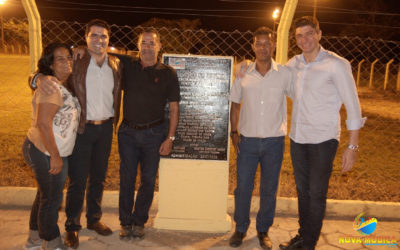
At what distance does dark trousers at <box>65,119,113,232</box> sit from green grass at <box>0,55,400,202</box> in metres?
1.27

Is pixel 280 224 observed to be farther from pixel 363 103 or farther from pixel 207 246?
pixel 363 103

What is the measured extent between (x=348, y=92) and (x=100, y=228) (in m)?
2.79

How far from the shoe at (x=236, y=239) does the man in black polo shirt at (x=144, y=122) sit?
928 mm

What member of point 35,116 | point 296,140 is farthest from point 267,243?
point 35,116

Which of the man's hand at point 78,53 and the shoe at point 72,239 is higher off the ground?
the man's hand at point 78,53

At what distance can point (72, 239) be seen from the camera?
11.8ft

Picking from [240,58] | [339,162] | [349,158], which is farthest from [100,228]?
[240,58]

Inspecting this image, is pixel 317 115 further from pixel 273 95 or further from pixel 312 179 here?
pixel 312 179

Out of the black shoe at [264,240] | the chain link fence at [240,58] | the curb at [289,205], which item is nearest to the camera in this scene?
the black shoe at [264,240]

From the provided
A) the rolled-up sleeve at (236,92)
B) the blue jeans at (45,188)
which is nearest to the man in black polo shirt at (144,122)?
the rolled-up sleeve at (236,92)

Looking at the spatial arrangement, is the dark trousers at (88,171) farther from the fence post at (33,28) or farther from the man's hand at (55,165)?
the fence post at (33,28)

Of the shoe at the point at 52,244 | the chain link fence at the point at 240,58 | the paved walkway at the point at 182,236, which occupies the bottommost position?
the paved walkway at the point at 182,236

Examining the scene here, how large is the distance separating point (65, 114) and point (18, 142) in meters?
4.65

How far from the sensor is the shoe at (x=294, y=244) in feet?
12.1
